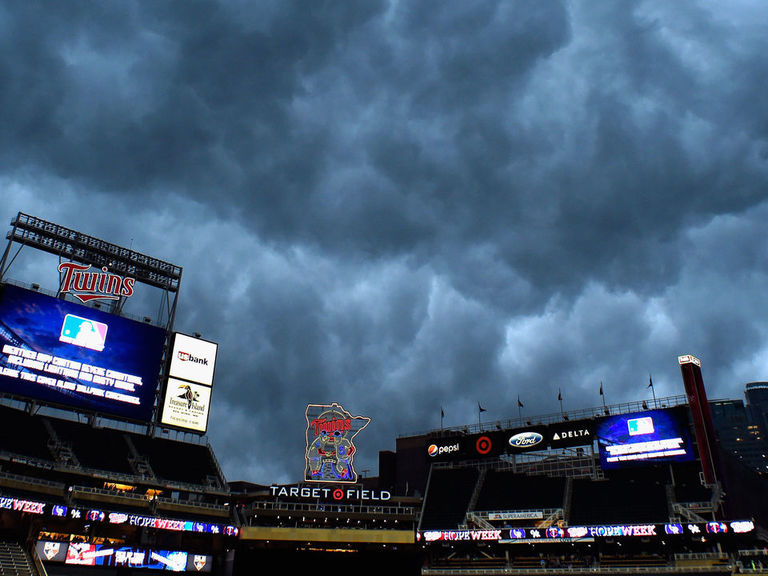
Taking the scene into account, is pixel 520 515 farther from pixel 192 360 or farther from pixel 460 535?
pixel 192 360

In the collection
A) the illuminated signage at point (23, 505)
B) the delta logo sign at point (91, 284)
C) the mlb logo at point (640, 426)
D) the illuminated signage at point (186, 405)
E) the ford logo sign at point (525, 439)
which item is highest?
the delta logo sign at point (91, 284)

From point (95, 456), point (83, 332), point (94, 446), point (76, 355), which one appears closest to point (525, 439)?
point (95, 456)

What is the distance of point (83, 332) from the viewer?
2402 inches

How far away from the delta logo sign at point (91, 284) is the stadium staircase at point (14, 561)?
24.8m

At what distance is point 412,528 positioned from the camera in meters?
65.5

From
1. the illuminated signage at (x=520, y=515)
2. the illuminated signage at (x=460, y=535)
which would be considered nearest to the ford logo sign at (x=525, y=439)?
the illuminated signage at (x=520, y=515)

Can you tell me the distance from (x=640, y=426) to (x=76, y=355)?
55682 mm

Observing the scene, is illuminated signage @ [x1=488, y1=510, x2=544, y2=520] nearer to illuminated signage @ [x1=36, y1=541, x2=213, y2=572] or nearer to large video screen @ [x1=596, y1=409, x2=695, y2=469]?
large video screen @ [x1=596, y1=409, x2=695, y2=469]

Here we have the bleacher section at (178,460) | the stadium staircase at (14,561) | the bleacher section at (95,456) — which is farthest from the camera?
the bleacher section at (178,460)

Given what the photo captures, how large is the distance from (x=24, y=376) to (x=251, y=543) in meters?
27.2

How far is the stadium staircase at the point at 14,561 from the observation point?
43312 millimetres

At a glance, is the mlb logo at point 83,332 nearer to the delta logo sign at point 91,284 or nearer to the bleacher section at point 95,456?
the delta logo sign at point 91,284

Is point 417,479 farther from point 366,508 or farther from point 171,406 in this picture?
point 171,406

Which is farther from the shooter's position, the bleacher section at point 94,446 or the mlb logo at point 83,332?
the mlb logo at point 83,332
